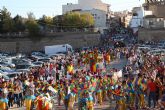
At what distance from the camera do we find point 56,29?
78.1 meters

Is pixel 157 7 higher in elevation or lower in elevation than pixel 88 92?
higher

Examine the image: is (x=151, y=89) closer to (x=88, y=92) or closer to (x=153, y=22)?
(x=88, y=92)

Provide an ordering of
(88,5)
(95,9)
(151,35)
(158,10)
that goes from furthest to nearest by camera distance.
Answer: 1. (88,5)
2. (158,10)
3. (95,9)
4. (151,35)

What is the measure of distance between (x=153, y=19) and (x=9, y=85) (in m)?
61.4

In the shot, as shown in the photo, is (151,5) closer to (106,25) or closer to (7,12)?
(106,25)

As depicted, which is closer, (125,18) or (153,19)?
(153,19)

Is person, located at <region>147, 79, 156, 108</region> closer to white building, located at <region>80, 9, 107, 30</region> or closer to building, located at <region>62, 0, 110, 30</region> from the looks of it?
building, located at <region>62, 0, 110, 30</region>

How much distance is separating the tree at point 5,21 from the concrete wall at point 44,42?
12.8 feet

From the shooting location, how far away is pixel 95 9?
8881 centimetres

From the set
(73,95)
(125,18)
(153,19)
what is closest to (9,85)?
(73,95)

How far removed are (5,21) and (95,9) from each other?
1909 cm

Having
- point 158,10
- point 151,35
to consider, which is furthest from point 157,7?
point 151,35

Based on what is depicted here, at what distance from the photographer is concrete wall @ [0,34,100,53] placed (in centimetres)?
7119

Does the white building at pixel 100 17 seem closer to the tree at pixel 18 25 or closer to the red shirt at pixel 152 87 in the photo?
the tree at pixel 18 25
